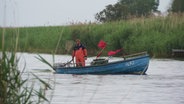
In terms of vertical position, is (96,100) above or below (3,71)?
below

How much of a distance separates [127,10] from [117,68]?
40095mm

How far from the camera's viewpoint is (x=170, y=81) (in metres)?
21.7

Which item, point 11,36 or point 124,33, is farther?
point 124,33

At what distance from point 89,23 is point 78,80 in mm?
21211

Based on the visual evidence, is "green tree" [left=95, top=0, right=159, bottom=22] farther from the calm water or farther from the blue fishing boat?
the calm water

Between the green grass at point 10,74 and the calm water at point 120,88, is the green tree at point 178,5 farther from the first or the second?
the green grass at point 10,74

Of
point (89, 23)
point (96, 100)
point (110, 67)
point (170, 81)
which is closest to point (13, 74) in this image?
point (96, 100)

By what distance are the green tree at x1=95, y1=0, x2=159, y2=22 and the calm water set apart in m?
27.9

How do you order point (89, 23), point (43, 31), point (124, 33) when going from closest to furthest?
point (124, 33), point (89, 23), point (43, 31)

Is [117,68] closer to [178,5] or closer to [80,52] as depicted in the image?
[80,52]

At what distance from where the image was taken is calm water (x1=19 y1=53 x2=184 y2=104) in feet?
51.1

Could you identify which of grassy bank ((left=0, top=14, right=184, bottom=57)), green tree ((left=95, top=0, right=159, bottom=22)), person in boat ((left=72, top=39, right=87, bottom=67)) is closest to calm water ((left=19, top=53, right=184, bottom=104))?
person in boat ((left=72, top=39, right=87, bottom=67))

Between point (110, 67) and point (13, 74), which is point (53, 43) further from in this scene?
point (13, 74)

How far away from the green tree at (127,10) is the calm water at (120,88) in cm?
2786
